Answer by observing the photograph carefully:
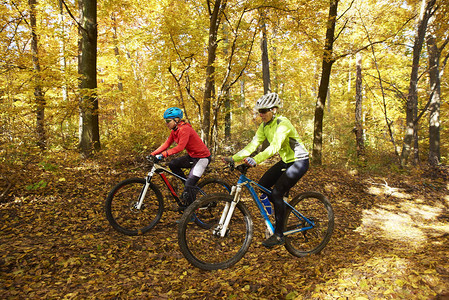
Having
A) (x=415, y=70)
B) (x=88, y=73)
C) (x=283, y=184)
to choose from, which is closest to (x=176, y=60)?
(x=88, y=73)

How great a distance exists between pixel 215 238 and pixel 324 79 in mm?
9770

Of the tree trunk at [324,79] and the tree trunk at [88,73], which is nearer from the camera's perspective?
the tree trunk at [88,73]

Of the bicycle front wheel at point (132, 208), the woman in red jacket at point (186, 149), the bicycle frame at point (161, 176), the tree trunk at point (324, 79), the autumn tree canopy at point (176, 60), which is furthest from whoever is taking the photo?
the tree trunk at point (324, 79)

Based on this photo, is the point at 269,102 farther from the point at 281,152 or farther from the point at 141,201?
the point at 141,201

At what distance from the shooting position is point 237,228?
12.8ft

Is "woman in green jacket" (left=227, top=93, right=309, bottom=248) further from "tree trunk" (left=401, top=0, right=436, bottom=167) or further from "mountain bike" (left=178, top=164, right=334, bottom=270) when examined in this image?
"tree trunk" (left=401, top=0, right=436, bottom=167)

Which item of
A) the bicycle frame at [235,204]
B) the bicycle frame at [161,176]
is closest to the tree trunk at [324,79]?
the bicycle frame at [235,204]

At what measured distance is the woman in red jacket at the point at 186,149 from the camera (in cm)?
484

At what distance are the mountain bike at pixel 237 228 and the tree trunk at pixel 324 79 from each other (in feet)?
24.4

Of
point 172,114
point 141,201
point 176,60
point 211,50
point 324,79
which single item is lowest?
point 141,201

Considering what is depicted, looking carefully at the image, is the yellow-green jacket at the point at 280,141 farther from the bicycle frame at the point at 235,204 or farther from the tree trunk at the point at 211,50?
the tree trunk at the point at 211,50

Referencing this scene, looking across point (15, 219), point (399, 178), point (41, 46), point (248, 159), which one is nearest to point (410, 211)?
point (399, 178)

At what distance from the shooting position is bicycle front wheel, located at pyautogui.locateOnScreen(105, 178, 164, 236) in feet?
15.0

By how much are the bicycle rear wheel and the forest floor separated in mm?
218
